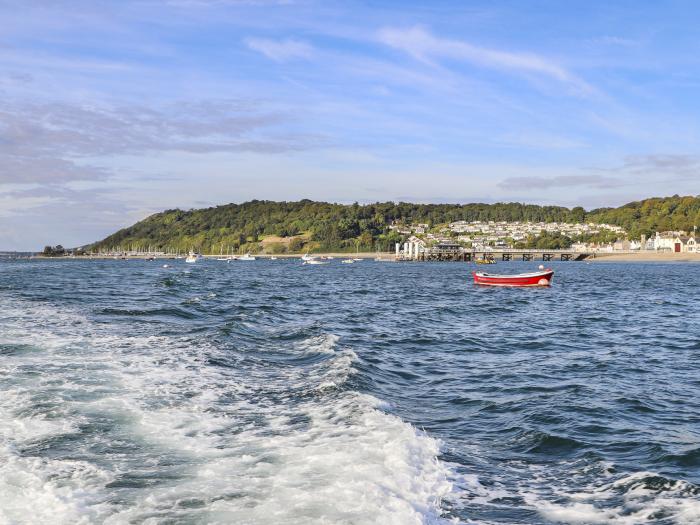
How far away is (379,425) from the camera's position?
12078 millimetres

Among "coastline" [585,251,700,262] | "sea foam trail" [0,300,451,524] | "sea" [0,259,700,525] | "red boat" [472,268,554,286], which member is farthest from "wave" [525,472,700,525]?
"coastline" [585,251,700,262]

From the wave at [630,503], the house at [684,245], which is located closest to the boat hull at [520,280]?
the wave at [630,503]

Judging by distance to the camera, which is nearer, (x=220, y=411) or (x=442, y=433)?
(x=442, y=433)

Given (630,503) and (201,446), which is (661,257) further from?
(201,446)

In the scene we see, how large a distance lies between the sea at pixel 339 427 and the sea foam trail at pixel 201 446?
0.04 meters

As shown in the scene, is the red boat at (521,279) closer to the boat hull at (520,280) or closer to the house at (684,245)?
the boat hull at (520,280)

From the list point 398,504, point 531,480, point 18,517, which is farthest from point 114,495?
point 531,480

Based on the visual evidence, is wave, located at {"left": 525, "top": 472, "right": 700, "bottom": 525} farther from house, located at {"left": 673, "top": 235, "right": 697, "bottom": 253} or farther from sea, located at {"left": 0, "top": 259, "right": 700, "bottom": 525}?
house, located at {"left": 673, "top": 235, "right": 697, "bottom": 253}

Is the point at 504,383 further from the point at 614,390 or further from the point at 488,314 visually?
the point at 488,314

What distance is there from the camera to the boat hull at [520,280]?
6700 cm

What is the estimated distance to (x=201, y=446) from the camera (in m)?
10.6

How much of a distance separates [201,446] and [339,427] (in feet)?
8.75

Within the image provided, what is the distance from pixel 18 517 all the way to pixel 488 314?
107 feet

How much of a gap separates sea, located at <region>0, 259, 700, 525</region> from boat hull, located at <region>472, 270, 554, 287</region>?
4060 cm
